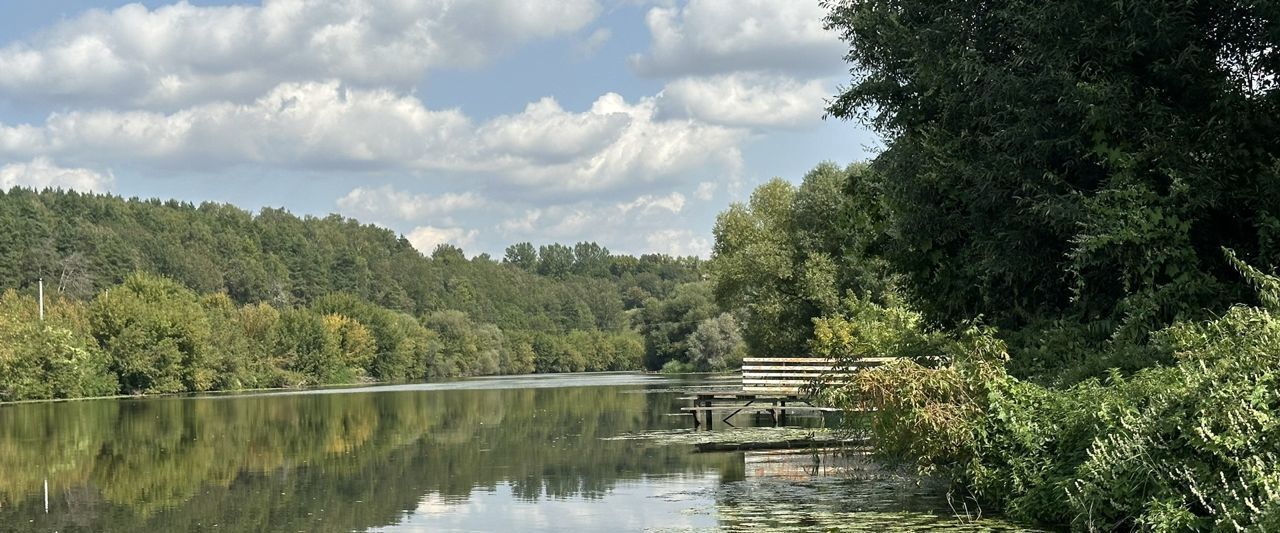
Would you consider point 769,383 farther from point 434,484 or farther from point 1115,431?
point 1115,431

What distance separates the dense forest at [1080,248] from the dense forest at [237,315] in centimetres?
6081

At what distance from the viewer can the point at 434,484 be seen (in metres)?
20.6

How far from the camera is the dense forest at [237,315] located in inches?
3295

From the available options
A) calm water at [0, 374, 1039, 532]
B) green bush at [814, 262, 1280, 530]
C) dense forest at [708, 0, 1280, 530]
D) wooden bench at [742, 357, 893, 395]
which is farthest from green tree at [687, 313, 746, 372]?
green bush at [814, 262, 1280, 530]

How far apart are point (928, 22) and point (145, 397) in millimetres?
67844

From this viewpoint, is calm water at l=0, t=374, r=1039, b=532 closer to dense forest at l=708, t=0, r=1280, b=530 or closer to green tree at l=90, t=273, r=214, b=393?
dense forest at l=708, t=0, r=1280, b=530

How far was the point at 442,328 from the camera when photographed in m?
149

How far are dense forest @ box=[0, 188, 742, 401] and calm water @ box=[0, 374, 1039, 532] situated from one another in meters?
45.8

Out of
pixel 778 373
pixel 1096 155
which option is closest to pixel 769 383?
pixel 778 373

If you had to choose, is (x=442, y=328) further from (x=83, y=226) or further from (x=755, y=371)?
(x=755, y=371)

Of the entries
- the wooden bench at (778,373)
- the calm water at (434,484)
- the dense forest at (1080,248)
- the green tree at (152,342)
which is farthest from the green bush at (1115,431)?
the green tree at (152,342)

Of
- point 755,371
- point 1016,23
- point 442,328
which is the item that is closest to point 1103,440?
point 1016,23

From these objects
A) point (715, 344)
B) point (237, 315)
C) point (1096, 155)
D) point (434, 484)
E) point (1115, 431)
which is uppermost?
point (237, 315)

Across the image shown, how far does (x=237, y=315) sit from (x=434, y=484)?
305 feet
